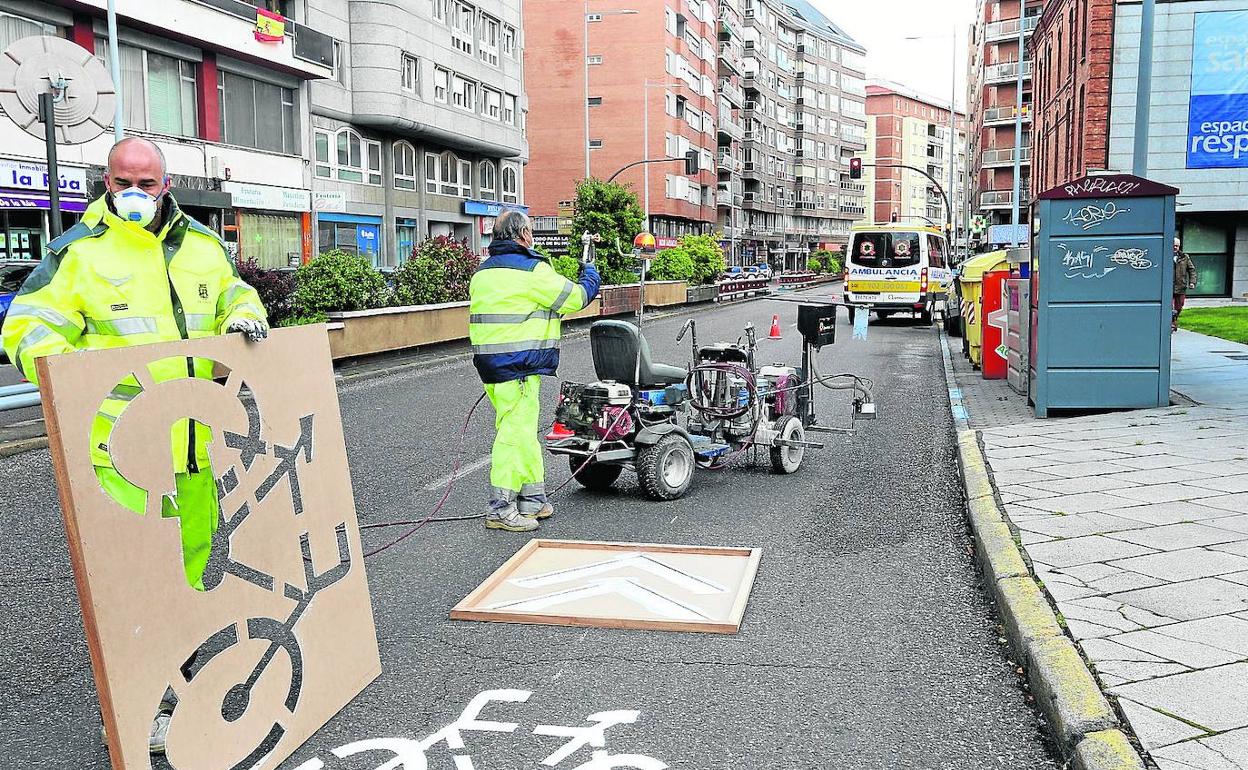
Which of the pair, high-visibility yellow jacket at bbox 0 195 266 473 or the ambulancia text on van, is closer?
high-visibility yellow jacket at bbox 0 195 266 473

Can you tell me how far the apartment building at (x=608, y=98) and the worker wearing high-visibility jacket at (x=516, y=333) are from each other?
66.5 meters

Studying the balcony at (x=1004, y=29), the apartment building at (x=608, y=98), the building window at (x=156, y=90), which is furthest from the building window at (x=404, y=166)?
the balcony at (x=1004, y=29)

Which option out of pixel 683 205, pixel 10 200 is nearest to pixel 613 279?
pixel 10 200

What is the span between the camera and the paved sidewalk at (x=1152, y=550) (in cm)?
377

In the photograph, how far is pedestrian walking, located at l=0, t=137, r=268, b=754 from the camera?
3.59 m

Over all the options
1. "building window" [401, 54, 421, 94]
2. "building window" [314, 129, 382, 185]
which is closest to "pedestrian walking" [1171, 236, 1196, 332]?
"building window" [314, 129, 382, 185]

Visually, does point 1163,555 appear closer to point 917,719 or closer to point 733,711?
point 917,719

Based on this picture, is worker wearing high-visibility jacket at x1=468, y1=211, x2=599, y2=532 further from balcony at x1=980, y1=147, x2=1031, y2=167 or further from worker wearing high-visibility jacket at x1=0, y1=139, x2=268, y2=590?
balcony at x1=980, y1=147, x2=1031, y2=167

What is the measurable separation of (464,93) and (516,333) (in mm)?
43498

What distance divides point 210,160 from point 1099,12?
25.1 metres

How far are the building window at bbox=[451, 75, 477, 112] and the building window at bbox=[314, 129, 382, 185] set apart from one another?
19.3ft

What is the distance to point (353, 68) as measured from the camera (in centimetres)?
4078

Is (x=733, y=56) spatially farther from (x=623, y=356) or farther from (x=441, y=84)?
(x=623, y=356)

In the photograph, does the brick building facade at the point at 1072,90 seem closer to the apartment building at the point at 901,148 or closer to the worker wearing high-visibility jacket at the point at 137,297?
the worker wearing high-visibility jacket at the point at 137,297
